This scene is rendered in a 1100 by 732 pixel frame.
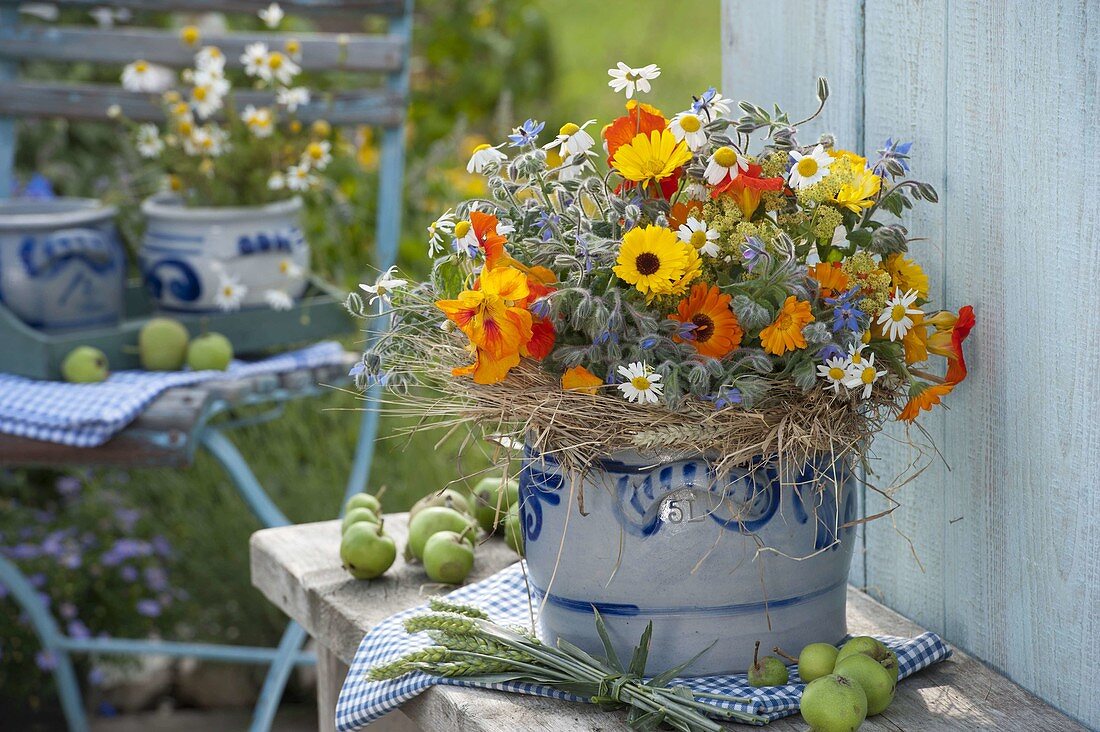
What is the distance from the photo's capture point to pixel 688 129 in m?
0.96

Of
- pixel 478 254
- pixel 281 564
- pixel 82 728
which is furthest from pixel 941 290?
pixel 82 728

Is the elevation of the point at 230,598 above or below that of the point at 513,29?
below

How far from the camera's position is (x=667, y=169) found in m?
0.96

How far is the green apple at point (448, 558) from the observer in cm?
124

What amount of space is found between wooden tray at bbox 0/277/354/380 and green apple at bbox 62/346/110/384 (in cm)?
2

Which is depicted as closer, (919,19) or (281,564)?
(919,19)

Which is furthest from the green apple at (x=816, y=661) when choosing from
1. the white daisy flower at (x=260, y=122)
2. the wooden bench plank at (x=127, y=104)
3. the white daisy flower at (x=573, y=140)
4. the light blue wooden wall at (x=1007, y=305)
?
the wooden bench plank at (x=127, y=104)

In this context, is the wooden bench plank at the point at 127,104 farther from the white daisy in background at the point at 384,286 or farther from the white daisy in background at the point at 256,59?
the white daisy in background at the point at 384,286

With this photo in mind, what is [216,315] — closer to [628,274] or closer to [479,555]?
[479,555]

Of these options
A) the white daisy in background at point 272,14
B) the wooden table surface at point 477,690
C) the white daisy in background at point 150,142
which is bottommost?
the wooden table surface at point 477,690

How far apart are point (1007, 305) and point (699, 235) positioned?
0.27 meters

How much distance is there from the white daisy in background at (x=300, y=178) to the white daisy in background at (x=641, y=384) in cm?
129

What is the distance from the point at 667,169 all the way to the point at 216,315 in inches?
49.9

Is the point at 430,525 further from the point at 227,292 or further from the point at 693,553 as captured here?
the point at 227,292
